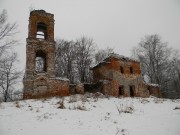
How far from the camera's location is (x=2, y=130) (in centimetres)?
754

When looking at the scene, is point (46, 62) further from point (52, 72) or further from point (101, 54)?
point (101, 54)

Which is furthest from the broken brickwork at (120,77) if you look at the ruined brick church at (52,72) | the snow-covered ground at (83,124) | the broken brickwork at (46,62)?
the snow-covered ground at (83,124)

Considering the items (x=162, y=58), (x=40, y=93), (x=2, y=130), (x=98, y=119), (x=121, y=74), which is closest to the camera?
(x=2, y=130)

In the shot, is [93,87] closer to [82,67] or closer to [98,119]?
[82,67]

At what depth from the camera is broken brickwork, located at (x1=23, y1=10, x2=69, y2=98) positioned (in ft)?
63.0

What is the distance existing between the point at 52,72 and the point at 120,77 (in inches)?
353

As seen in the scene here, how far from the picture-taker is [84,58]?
34.5 metres

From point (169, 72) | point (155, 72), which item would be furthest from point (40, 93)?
point (169, 72)

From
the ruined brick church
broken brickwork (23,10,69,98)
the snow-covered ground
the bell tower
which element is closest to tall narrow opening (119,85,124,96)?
the ruined brick church

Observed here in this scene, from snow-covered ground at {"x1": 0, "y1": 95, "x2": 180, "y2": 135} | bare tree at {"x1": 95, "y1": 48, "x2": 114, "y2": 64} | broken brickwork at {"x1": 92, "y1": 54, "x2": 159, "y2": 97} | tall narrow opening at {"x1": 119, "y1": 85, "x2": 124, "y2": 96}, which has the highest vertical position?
bare tree at {"x1": 95, "y1": 48, "x2": 114, "y2": 64}

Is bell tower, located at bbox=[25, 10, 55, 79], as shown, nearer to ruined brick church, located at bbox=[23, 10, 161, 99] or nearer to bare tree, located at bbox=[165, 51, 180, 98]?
ruined brick church, located at bbox=[23, 10, 161, 99]

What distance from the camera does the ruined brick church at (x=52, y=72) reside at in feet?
64.0

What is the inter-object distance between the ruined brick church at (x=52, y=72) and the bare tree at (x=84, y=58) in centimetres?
599

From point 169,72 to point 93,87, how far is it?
16487mm
